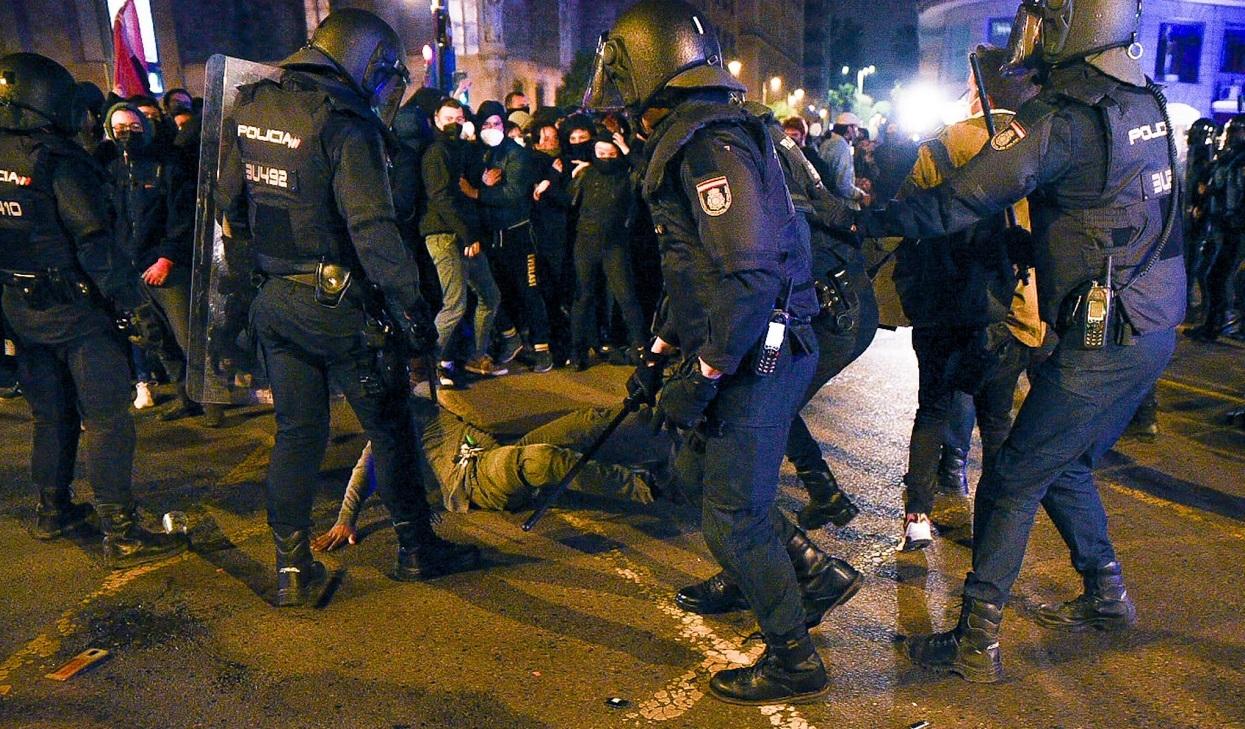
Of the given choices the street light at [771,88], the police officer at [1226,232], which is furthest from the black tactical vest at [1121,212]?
the street light at [771,88]

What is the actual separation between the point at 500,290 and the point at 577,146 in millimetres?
1462

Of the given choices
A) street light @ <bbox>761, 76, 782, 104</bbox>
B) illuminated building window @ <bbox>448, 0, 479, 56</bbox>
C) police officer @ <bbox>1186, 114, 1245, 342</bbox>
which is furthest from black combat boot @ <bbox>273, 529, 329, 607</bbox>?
street light @ <bbox>761, 76, 782, 104</bbox>

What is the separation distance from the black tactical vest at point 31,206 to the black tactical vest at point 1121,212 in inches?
149

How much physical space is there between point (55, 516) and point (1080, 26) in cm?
482

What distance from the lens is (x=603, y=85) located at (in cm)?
288

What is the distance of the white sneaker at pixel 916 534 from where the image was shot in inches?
159

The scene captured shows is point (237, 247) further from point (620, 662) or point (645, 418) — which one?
point (620, 662)

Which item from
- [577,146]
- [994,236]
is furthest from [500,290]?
[994,236]

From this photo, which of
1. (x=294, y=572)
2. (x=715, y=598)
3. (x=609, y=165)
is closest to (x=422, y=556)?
(x=294, y=572)

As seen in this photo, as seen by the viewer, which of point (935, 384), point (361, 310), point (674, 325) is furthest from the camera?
point (935, 384)

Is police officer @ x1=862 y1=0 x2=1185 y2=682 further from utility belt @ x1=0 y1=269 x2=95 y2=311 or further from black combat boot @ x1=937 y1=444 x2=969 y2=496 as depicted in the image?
utility belt @ x1=0 y1=269 x2=95 y2=311

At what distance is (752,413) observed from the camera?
2.72 metres

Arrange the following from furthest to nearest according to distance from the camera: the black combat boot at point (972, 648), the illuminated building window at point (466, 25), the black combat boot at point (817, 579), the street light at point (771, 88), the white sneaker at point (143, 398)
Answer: the street light at point (771, 88) → the illuminated building window at point (466, 25) → the white sneaker at point (143, 398) → the black combat boot at point (817, 579) → the black combat boot at point (972, 648)

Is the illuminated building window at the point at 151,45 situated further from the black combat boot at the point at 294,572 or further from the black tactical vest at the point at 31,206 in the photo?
the black combat boot at the point at 294,572
